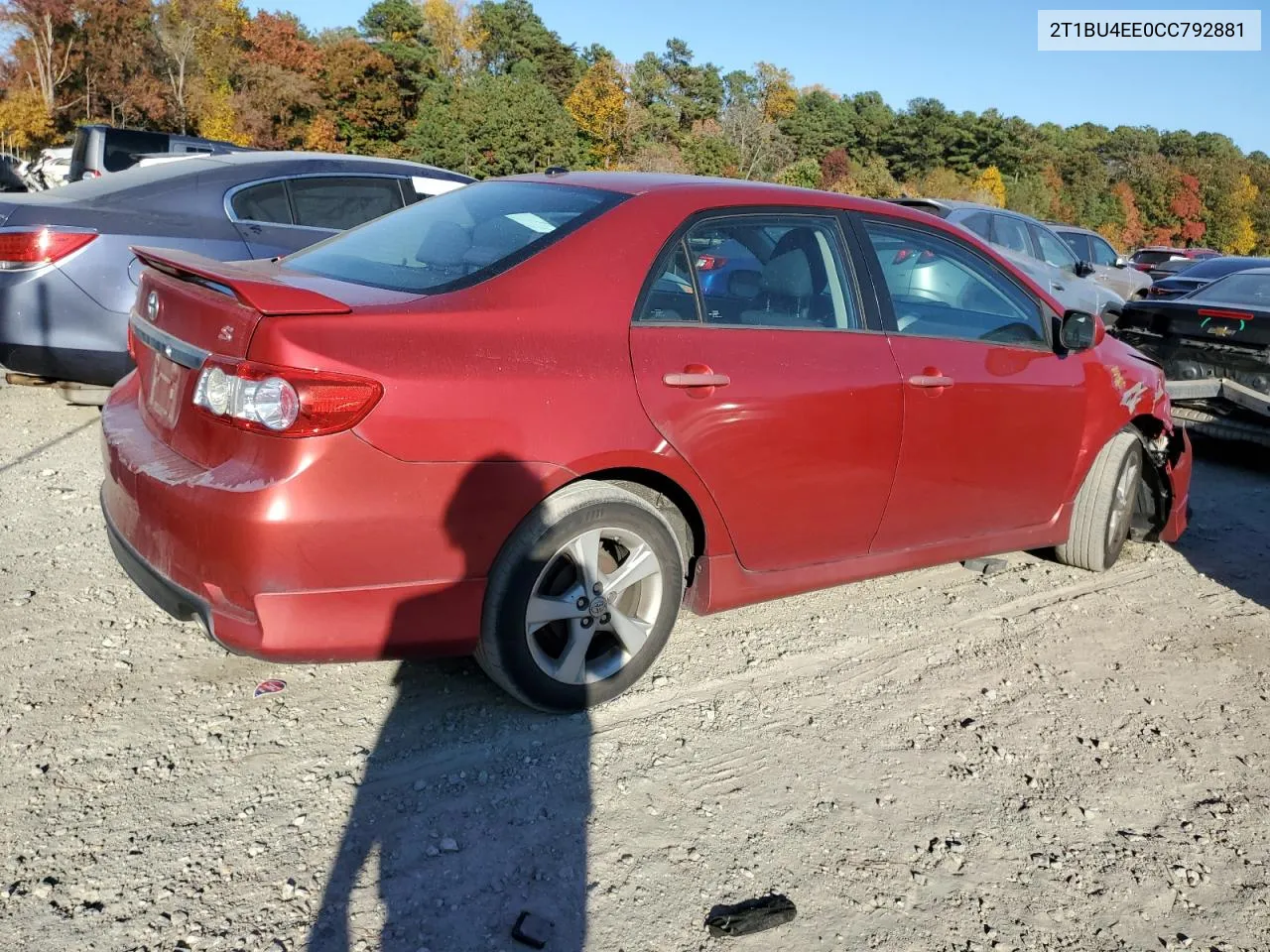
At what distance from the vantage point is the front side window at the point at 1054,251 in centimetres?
1189

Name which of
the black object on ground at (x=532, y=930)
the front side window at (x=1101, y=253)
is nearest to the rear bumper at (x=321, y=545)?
the black object on ground at (x=532, y=930)

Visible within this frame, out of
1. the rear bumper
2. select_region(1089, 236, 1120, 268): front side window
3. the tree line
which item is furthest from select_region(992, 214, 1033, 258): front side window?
the tree line

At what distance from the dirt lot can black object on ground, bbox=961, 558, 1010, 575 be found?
67 centimetres

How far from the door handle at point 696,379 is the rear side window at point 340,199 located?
3911mm

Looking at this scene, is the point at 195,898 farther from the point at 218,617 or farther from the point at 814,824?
the point at 814,824

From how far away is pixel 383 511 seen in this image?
2803 mm

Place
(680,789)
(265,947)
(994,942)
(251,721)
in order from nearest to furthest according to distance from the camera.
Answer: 1. (265,947)
2. (994,942)
3. (680,789)
4. (251,721)

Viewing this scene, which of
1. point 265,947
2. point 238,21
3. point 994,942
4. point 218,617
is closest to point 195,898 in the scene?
point 265,947

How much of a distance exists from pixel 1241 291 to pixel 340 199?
6489mm

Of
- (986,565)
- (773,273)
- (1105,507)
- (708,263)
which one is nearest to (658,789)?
(708,263)

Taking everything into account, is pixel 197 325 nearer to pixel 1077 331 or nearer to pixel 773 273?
pixel 773 273

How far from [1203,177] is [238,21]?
62.6 m

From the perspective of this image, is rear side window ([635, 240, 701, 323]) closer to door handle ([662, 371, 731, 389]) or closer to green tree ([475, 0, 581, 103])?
door handle ([662, 371, 731, 389])

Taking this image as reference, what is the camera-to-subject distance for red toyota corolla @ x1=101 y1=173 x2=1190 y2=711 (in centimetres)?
278
